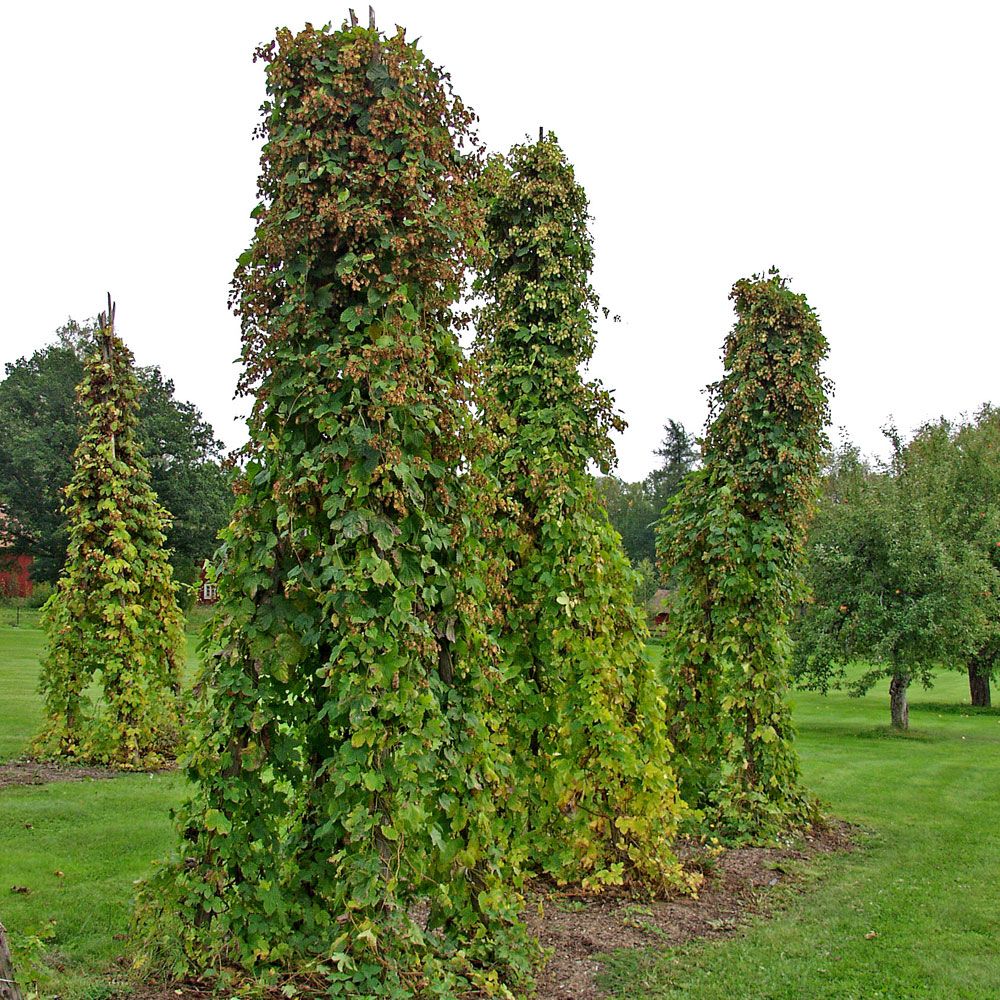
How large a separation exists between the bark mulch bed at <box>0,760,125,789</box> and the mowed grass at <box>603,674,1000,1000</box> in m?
6.19

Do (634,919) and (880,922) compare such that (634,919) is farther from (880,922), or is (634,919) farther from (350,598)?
(350,598)

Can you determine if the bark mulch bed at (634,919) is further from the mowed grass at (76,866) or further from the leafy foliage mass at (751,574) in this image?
the leafy foliage mass at (751,574)

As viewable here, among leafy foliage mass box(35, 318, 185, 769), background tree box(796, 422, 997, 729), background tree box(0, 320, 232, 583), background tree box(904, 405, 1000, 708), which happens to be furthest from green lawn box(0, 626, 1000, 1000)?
background tree box(0, 320, 232, 583)

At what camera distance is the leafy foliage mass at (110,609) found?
31.0ft

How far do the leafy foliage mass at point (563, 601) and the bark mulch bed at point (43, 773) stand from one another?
5.13 m

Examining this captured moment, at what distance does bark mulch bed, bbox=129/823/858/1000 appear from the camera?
4.62m

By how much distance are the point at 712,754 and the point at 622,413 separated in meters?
3.40

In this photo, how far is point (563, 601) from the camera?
19.8 ft

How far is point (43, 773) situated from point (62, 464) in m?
28.5

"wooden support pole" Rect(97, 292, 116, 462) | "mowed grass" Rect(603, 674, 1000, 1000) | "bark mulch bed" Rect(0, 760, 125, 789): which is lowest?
"mowed grass" Rect(603, 674, 1000, 1000)

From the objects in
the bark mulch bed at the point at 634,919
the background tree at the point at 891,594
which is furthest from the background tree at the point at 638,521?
the bark mulch bed at the point at 634,919

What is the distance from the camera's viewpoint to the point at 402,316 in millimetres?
4129

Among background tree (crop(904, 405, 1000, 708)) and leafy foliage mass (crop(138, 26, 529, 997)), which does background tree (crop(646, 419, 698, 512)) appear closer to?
background tree (crop(904, 405, 1000, 708))

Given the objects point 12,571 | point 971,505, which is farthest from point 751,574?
point 12,571
